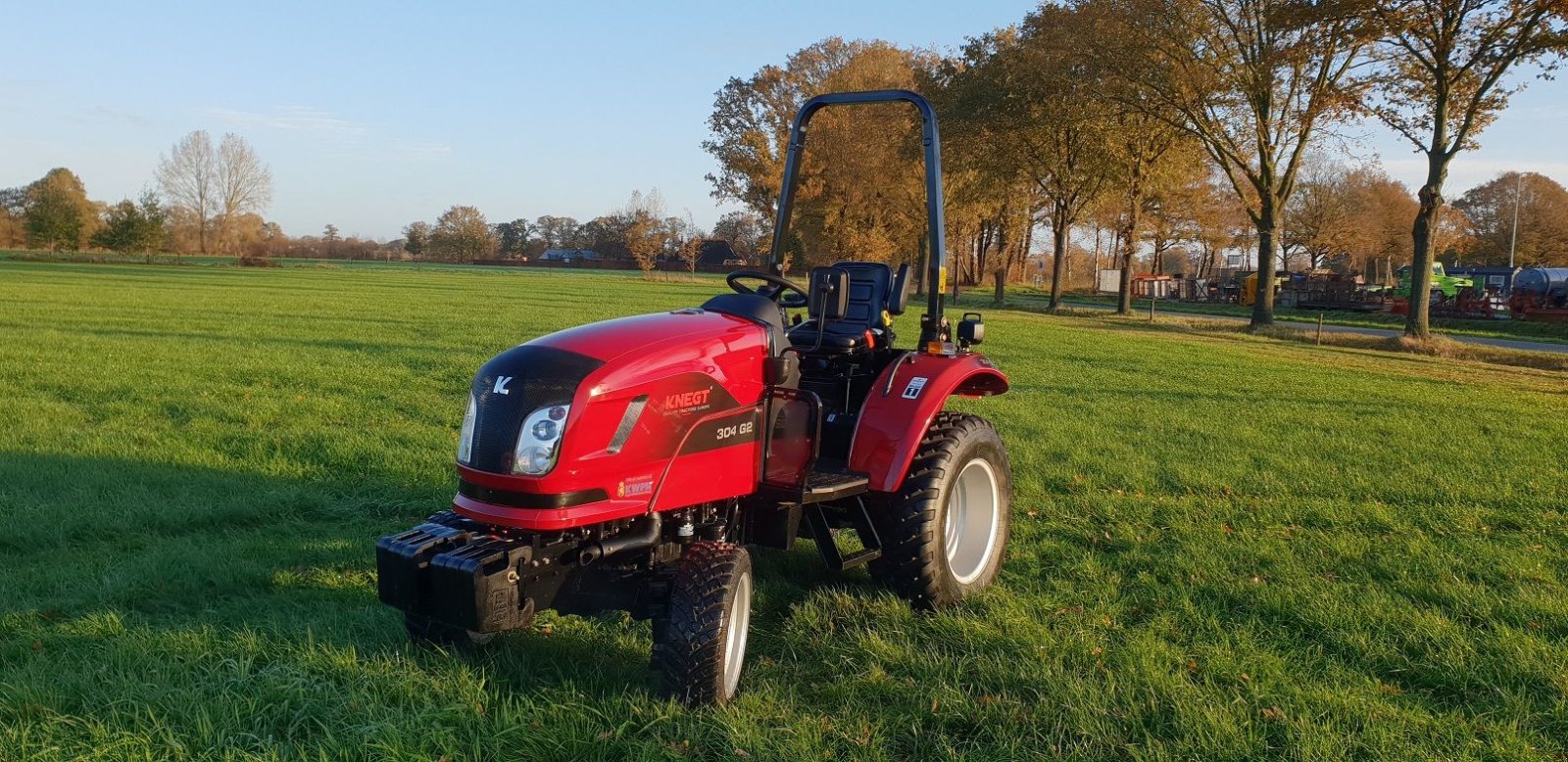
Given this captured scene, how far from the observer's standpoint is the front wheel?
165 inches

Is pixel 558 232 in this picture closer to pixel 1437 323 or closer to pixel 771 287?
pixel 1437 323

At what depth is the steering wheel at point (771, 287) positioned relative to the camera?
3904 millimetres

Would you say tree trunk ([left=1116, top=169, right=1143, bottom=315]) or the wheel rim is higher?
tree trunk ([left=1116, top=169, right=1143, bottom=315])

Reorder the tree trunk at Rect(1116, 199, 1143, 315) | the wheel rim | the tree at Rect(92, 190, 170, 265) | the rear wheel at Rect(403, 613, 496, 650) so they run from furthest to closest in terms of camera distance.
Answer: the tree at Rect(92, 190, 170, 265), the tree trunk at Rect(1116, 199, 1143, 315), the wheel rim, the rear wheel at Rect(403, 613, 496, 650)

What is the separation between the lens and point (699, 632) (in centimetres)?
309

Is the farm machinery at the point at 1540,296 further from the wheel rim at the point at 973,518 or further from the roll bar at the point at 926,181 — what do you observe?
the roll bar at the point at 926,181

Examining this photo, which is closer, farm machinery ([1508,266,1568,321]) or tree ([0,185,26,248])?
farm machinery ([1508,266,1568,321])

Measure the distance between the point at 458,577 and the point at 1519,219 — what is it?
68.9 metres

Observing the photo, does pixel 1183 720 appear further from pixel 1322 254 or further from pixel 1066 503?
pixel 1322 254

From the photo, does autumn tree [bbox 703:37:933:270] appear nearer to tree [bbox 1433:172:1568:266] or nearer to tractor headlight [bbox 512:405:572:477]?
tractor headlight [bbox 512:405:572:477]

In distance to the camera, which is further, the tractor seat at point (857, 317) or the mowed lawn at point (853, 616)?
the tractor seat at point (857, 317)

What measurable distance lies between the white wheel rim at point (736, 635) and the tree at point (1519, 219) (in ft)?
193

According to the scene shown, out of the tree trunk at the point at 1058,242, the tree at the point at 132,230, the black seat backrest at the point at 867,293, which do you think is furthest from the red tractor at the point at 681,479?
the tree at the point at 132,230

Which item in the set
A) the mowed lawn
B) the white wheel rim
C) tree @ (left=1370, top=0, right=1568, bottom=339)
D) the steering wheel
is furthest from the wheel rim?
tree @ (left=1370, top=0, right=1568, bottom=339)
